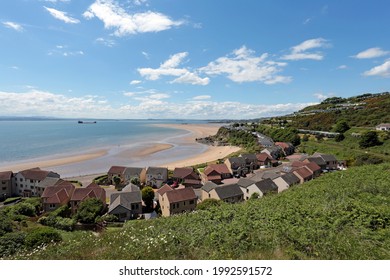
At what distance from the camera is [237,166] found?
1825 inches

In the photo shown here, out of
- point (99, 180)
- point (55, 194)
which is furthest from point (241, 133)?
point (55, 194)

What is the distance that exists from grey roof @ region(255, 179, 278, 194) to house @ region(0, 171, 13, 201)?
125 ft

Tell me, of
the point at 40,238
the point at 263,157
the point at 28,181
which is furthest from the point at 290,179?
the point at 28,181

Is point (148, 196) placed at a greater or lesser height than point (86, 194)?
lesser

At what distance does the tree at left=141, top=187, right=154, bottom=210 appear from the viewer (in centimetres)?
2914

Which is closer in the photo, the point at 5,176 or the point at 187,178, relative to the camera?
the point at 5,176

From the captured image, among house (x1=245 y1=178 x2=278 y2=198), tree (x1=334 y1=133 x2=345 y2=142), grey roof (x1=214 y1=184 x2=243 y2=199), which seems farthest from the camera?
tree (x1=334 y1=133 x2=345 y2=142)

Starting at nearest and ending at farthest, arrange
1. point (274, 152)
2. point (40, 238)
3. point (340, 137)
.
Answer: point (40, 238) → point (274, 152) → point (340, 137)

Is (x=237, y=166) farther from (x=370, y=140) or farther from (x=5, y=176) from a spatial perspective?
(x=5, y=176)

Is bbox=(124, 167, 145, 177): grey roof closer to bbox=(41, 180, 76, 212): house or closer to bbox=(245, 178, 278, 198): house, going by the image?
bbox=(41, 180, 76, 212): house

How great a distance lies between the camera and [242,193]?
30.7m

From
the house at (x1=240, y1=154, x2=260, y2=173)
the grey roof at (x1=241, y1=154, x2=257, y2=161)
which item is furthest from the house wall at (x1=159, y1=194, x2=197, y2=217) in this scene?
the grey roof at (x1=241, y1=154, x2=257, y2=161)

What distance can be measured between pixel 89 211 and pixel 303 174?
1214 inches

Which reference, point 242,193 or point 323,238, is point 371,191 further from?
point 242,193
